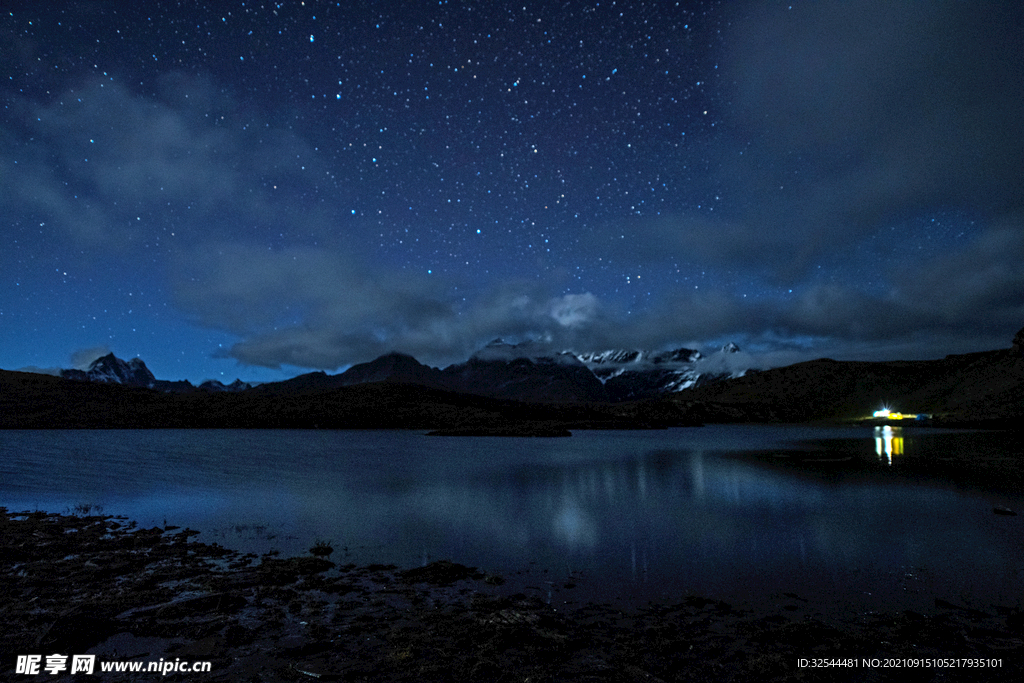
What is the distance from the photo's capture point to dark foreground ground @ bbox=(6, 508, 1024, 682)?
41.0 ft

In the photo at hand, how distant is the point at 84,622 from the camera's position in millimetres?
14344

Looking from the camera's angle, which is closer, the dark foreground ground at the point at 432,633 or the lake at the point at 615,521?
the dark foreground ground at the point at 432,633

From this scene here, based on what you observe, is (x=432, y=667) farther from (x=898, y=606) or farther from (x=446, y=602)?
(x=898, y=606)

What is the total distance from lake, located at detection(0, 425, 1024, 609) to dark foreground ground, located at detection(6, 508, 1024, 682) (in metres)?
2.09

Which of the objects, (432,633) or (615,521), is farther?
(615,521)

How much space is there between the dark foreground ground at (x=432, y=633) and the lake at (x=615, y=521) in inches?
82.5

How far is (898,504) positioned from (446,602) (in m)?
35.9

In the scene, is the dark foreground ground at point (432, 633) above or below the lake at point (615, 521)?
above

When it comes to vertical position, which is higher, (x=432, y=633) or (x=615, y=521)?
(x=432, y=633)

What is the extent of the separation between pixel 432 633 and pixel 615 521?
1975 cm

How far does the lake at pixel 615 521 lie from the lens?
787 inches

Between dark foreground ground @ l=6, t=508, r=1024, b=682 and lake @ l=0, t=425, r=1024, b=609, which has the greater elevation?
dark foreground ground @ l=6, t=508, r=1024, b=682

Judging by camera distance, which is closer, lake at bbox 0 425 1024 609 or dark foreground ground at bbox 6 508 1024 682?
dark foreground ground at bbox 6 508 1024 682

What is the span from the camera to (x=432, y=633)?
47.9ft
